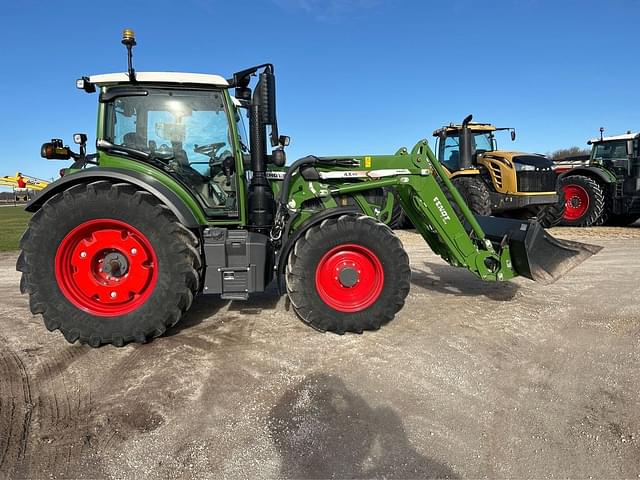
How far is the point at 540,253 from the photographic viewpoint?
4.29 meters

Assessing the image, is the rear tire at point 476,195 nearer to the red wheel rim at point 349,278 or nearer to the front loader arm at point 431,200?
the front loader arm at point 431,200

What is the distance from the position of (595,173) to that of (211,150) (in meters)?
12.0

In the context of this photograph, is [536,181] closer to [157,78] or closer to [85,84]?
[157,78]

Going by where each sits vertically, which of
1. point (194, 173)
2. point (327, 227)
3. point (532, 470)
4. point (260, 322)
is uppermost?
point (194, 173)

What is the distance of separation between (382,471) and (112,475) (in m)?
1.35

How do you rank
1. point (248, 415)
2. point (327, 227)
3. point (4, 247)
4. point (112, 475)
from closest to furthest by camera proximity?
point (112, 475) < point (248, 415) < point (327, 227) < point (4, 247)

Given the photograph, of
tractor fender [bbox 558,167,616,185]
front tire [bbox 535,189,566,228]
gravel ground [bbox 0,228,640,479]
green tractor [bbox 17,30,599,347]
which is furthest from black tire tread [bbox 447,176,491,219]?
green tractor [bbox 17,30,599,347]

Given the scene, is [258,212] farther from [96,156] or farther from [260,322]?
[96,156]

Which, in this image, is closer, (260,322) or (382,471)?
→ (382,471)

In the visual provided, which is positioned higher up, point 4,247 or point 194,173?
point 194,173

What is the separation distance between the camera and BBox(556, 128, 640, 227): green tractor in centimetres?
1162

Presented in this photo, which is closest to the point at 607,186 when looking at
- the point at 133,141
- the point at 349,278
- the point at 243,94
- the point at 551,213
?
→ the point at 551,213

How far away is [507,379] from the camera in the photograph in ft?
10.0

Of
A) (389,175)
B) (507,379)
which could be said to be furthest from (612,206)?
(507,379)
